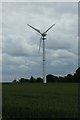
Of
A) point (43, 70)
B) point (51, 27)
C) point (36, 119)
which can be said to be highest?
point (51, 27)

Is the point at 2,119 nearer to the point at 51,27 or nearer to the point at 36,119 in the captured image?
the point at 36,119

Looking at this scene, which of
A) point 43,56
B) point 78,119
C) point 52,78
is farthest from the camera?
point 52,78

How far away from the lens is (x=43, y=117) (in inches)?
Result: 819

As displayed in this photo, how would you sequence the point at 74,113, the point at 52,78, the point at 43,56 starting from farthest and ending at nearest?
the point at 52,78, the point at 43,56, the point at 74,113

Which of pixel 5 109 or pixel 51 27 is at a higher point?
pixel 51 27

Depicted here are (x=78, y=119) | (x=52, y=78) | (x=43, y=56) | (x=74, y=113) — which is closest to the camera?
(x=78, y=119)

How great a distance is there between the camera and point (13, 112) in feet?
73.9

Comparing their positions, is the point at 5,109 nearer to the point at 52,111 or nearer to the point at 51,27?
the point at 52,111

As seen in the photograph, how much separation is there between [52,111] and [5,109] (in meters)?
3.26

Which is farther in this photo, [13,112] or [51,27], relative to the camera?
[51,27]

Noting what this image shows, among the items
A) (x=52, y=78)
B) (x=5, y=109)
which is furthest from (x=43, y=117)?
(x=52, y=78)

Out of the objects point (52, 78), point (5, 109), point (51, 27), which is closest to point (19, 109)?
point (5, 109)

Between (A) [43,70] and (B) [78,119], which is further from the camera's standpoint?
(A) [43,70]

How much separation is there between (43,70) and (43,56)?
333 cm
